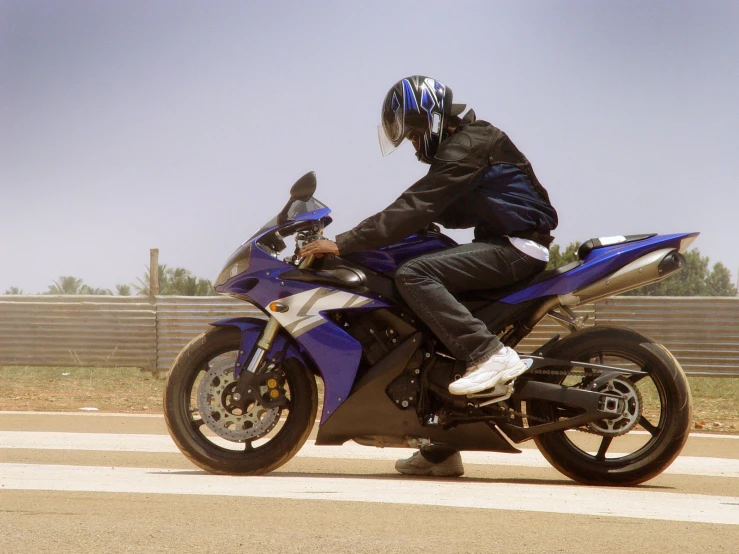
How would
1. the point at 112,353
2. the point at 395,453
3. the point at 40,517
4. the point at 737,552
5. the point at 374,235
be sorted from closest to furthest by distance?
the point at 737,552, the point at 40,517, the point at 374,235, the point at 395,453, the point at 112,353

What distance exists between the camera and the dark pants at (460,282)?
5.14 meters

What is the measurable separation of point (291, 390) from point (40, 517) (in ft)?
5.55

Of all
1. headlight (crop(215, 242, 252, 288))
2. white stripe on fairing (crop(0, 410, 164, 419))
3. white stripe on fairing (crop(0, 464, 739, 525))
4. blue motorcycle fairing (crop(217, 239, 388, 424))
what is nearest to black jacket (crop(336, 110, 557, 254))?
blue motorcycle fairing (crop(217, 239, 388, 424))

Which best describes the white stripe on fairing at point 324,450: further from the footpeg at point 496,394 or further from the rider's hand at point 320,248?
the rider's hand at point 320,248

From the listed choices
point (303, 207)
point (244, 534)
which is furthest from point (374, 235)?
point (244, 534)

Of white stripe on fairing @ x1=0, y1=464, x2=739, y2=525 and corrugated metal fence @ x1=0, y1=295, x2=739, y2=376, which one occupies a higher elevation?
corrugated metal fence @ x1=0, y1=295, x2=739, y2=376

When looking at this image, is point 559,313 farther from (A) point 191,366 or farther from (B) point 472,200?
(A) point 191,366

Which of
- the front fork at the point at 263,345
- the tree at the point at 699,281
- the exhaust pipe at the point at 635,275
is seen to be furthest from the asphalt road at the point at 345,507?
the tree at the point at 699,281

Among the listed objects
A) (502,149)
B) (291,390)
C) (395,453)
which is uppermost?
(502,149)

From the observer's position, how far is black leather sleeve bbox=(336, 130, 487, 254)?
17.3 feet

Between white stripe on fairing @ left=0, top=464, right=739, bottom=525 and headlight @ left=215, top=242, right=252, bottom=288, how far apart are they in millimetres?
1052

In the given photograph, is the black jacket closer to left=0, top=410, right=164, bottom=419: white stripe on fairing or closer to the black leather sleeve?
the black leather sleeve

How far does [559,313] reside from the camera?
219 inches

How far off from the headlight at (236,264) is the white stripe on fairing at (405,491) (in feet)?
3.45
